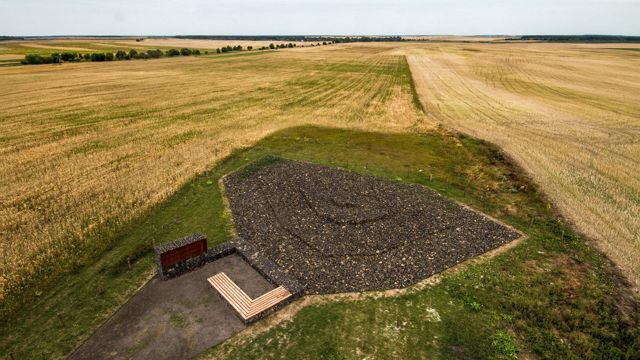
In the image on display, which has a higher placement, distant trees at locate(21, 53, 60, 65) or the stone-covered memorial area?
distant trees at locate(21, 53, 60, 65)

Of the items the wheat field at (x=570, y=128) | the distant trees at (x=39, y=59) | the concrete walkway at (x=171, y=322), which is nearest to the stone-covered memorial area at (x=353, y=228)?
the concrete walkway at (x=171, y=322)

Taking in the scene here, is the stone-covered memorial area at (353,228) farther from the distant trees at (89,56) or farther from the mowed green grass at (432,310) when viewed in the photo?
the distant trees at (89,56)

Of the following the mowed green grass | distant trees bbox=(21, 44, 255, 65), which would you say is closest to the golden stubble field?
the mowed green grass

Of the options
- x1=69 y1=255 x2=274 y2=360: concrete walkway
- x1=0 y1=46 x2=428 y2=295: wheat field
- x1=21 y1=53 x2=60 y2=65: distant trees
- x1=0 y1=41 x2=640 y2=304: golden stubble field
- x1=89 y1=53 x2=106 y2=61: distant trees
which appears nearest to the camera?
x1=69 y1=255 x2=274 y2=360: concrete walkway

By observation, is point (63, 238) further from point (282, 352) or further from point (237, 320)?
point (282, 352)

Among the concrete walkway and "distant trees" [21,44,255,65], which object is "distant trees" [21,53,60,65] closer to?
"distant trees" [21,44,255,65]

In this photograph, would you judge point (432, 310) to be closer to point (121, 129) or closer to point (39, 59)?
point (121, 129)

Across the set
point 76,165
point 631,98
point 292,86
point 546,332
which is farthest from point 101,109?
point 631,98
